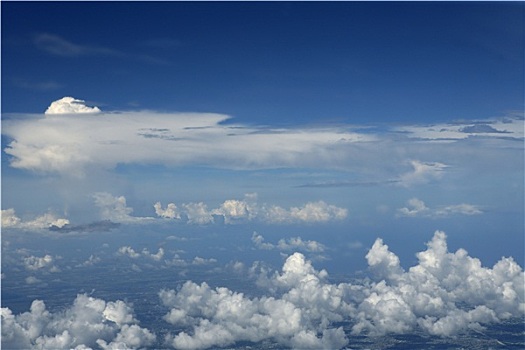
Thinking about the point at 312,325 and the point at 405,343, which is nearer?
the point at 405,343

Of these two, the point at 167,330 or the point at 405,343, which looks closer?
the point at 405,343

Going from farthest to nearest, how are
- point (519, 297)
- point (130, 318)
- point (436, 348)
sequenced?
point (519, 297)
point (130, 318)
point (436, 348)

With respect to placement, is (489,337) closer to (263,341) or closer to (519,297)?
(519,297)

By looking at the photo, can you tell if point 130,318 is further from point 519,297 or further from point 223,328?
point 519,297

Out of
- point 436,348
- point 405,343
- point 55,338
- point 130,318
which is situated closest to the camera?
point 55,338

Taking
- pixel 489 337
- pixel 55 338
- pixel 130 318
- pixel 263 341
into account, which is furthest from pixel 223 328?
pixel 489 337

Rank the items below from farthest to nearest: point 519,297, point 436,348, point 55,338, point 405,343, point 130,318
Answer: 1. point 519,297
2. point 130,318
3. point 405,343
4. point 436,348
5. point 55,338

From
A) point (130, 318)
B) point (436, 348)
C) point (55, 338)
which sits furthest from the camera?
point (130, 318)

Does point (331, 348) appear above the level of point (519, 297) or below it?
below

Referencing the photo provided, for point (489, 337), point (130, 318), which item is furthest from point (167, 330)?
point (489, 337)
